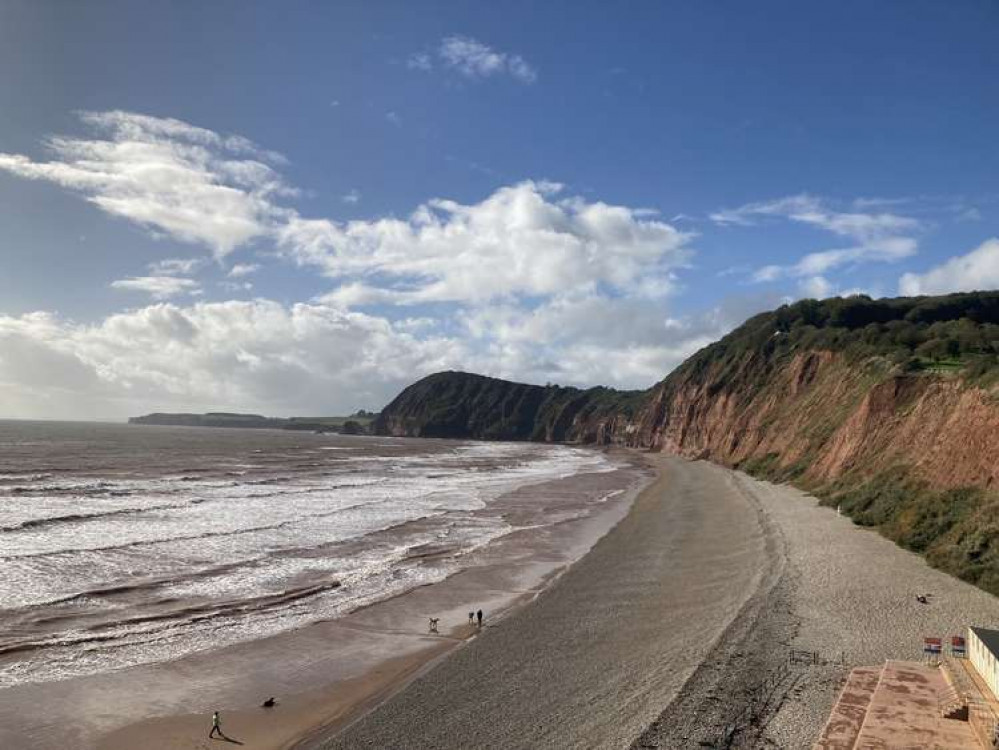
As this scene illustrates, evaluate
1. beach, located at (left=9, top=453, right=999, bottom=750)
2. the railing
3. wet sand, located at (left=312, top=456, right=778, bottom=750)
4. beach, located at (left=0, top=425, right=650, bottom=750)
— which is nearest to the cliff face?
beach, located at (left=9, top=453, right=999, bottom=750)

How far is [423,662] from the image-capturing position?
58.5 feet

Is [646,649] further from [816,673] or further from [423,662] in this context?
[423,662]

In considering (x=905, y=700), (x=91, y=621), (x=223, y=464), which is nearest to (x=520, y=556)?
(x=91, y=621)

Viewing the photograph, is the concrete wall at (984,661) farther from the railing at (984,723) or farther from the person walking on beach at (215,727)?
the person walking on beach at (215,727)

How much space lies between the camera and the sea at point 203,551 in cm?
1925

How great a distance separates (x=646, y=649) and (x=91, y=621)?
53.1 feet

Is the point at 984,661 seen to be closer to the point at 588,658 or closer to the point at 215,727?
the point at 588,658

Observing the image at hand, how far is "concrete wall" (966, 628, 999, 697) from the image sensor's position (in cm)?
1234

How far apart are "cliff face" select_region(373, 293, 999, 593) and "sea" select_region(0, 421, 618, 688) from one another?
16.9 metres

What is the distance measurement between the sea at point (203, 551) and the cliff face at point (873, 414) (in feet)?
55.3

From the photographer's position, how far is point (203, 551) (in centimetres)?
2955

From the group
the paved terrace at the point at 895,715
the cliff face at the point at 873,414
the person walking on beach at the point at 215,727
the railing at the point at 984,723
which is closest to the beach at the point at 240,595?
the person walking on beach at the point at 215,727

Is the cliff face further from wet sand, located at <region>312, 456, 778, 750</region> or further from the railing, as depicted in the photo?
the railing

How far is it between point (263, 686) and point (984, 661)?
15408mm
